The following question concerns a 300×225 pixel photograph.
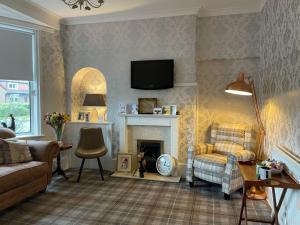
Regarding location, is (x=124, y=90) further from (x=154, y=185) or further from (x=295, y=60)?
(x=295, y=60)

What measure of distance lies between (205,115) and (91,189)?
2254mm

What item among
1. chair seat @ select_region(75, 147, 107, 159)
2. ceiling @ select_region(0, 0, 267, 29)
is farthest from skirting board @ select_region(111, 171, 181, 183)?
ceiling @ select_region(0, 0, 267, 29)

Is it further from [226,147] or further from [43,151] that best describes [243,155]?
[43,151]

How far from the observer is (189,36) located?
4070 millimetres

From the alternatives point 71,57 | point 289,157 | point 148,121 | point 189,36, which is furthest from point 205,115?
point 71,57

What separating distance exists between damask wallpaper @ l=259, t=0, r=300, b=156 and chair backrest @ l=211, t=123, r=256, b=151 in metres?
0.33

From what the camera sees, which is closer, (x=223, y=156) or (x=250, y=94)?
(x=250, y=94)

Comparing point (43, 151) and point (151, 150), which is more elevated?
point (43, 151)

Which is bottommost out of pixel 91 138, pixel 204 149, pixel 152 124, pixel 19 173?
pixel 19 173

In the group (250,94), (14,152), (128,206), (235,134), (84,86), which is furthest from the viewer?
(84,86)

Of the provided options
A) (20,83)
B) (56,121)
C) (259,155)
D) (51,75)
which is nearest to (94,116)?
(56,121)

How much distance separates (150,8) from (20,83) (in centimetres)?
251

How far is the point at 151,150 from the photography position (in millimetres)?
4449

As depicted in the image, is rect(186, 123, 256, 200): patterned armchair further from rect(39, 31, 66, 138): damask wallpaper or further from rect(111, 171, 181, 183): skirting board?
rect(39, 31, 66, 138): damask wallpaper
